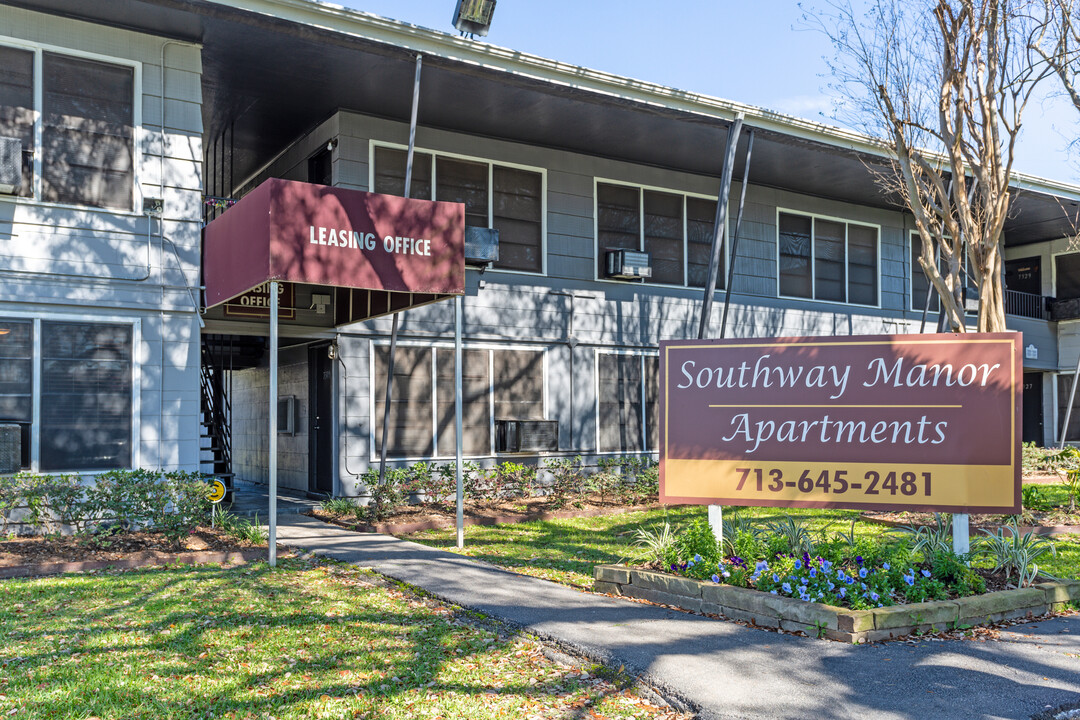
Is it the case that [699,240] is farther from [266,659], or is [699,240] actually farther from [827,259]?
[266,659]

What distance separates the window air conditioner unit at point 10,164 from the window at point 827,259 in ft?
46.1

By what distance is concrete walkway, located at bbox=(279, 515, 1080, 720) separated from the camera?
182 inches

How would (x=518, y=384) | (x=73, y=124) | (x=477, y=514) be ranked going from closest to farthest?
1. (x=73, y=124)
2. (x=477, y=514)
3. (x=518, y=384)

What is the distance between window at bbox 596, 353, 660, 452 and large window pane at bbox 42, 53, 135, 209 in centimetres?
857

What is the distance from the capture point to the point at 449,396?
14398 millimetres

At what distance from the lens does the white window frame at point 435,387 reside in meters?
13.6

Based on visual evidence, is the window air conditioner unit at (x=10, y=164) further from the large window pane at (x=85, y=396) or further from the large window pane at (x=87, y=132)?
the large window pane at (x=85, y=396)

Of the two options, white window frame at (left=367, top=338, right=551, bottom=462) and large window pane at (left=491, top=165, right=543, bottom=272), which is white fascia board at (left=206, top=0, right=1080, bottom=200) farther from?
white window frame at (left=367, top=338, right=551, bottom=462)

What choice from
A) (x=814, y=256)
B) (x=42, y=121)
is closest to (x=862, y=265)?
(x=814, y=256)

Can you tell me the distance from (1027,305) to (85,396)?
2327 cm

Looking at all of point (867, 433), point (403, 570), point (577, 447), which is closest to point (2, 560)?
point (403, 570)

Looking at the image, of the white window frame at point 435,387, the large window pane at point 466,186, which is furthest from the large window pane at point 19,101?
the large window pane at point 466,186

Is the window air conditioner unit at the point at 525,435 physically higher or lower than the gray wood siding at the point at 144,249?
lower

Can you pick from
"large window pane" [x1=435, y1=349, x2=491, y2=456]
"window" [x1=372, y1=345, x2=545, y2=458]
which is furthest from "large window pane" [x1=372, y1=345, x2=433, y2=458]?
"large window pane" [x1=435, y1=349, x2=491, y2=456]
